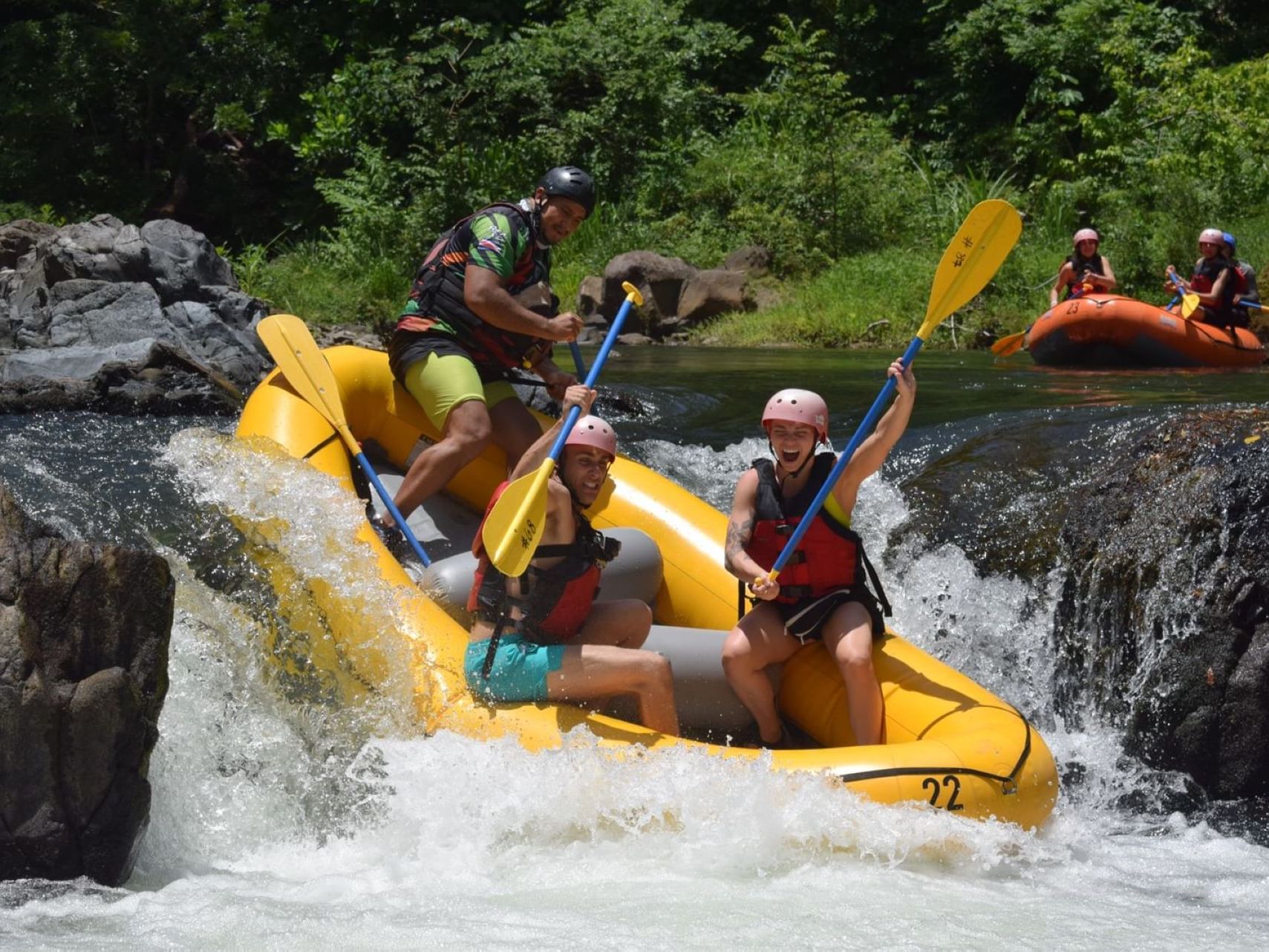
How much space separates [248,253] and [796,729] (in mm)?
12989

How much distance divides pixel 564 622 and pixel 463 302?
1.34m

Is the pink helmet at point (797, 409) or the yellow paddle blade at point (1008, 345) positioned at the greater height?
the pink helmet at point (797, 409)

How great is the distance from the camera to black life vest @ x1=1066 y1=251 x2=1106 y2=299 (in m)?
10.6

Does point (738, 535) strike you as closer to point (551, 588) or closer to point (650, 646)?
point (650, 646)

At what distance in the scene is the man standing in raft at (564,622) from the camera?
3.76 m

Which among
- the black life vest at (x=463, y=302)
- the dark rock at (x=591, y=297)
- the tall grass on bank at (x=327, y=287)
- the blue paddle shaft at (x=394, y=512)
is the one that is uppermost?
the black life vest at (x=463, y=302)

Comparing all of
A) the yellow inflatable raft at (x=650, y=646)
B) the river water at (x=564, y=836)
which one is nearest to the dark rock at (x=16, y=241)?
the river water at (x=564, y=836)

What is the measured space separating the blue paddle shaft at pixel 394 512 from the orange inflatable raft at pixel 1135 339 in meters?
6.54

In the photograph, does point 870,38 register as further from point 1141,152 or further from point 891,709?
point 891,709

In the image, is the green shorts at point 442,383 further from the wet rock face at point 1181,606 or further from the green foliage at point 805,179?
the green foliage at point 805,179

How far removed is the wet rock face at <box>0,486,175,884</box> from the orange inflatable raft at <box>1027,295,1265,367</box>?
7846 millimetres

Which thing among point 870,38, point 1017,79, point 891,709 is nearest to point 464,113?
point 870,38

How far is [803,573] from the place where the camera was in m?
3.97

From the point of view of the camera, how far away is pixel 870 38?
59.3 ft
